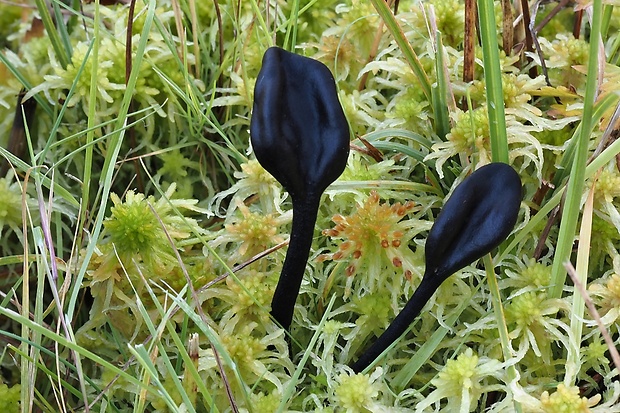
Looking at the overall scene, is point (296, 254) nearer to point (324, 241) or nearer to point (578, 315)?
point (324, 241)

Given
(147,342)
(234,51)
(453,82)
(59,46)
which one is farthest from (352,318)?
(59,46)

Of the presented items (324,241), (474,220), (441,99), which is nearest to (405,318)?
(474,220)

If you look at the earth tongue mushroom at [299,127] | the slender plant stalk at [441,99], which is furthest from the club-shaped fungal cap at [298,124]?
the slender plant stalk at [441,99]

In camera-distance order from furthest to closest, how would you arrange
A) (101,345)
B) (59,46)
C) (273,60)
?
(59,46), (101,345), (273,60)

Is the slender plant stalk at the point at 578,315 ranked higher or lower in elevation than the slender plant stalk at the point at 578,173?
lower

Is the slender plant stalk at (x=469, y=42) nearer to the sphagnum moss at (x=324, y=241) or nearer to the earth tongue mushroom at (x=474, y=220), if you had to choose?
the sphagnum moss at (x=324, y=241)

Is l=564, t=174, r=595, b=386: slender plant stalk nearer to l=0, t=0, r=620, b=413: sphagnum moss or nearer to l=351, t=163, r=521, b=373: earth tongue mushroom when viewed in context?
l=0, t=0, r=620, b=413: sphagnum moss

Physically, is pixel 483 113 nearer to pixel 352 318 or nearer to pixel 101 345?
pixel 352 318
